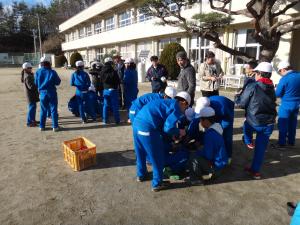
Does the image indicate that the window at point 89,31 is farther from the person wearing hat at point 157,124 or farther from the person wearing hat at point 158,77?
the person wearing hat at point 157,124

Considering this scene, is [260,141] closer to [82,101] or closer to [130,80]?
[130,80]

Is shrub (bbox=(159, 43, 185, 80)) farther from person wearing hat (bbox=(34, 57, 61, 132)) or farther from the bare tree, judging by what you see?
person wearing hat (bbox=(34, 57, 61, 132))

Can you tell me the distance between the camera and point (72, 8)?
58906mm

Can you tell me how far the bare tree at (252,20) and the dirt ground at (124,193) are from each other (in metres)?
4.71

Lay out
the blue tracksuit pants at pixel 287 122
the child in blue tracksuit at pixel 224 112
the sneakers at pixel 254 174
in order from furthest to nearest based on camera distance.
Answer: the blue tracksuit pants at pixel 287 122 < the child in blue tracksuit at pixel 224 112 < the sneakers at pixel 254 174

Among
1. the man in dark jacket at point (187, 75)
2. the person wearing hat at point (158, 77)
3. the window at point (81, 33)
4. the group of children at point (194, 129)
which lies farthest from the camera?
the window at point (81, 33)

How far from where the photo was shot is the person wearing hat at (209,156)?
13.0 ft

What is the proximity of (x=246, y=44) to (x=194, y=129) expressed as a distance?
421 inches

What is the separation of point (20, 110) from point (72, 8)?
5588 centimetres

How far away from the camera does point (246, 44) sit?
44.8 ft

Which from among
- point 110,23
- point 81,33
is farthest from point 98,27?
point 81,33

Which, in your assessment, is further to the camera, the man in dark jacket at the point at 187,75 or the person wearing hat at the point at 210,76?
the person wearing hat at the point at 210,76

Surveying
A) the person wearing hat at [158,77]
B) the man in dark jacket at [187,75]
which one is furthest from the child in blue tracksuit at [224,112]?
the person wearing hat at [158,77]

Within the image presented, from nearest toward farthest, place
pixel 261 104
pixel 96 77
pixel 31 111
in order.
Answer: pixel 261 104
pixel 31 111
pixel 96 77
